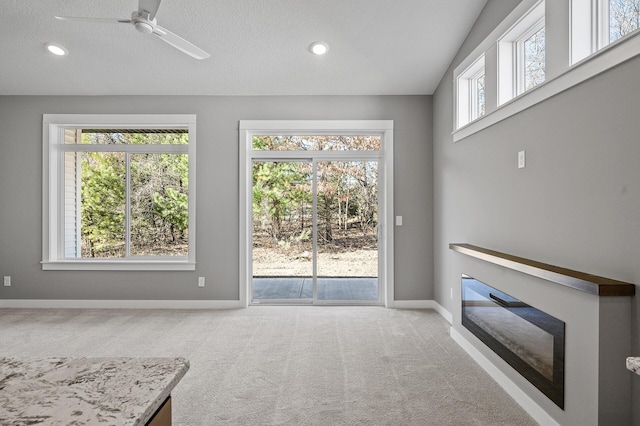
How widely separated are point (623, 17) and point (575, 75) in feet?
1.10

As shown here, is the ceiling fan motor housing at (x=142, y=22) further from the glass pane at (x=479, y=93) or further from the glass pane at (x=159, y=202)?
the glass pane at (x=479, y=93)

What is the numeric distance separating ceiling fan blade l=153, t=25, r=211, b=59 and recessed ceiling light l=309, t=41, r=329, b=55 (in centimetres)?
115

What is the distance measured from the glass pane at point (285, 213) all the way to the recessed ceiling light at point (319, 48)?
4.69ft

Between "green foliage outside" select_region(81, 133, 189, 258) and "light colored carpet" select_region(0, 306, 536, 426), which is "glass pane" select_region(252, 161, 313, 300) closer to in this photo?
"light colored carpet" select_region(0, 306, 536, 426)

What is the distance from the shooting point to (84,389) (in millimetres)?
750

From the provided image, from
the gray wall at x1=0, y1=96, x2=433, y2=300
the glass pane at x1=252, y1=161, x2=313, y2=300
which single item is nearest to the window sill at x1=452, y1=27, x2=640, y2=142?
the gray wall at x1=0, y1=96, x2=433, y2=300

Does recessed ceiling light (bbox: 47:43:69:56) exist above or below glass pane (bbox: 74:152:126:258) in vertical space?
above

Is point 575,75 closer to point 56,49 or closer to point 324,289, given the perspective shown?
point 324,289

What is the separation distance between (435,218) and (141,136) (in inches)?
154

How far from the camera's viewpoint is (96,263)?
4590 millimetres

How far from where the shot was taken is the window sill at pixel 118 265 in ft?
15.0

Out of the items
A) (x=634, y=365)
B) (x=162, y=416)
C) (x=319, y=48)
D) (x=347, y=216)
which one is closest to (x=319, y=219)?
(x=347, y=216)

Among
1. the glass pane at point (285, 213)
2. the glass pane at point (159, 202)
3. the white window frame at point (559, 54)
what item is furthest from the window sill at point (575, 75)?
the glass pane at point (159, 202)

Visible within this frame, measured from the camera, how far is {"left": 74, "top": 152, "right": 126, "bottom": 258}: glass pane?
479 cm
